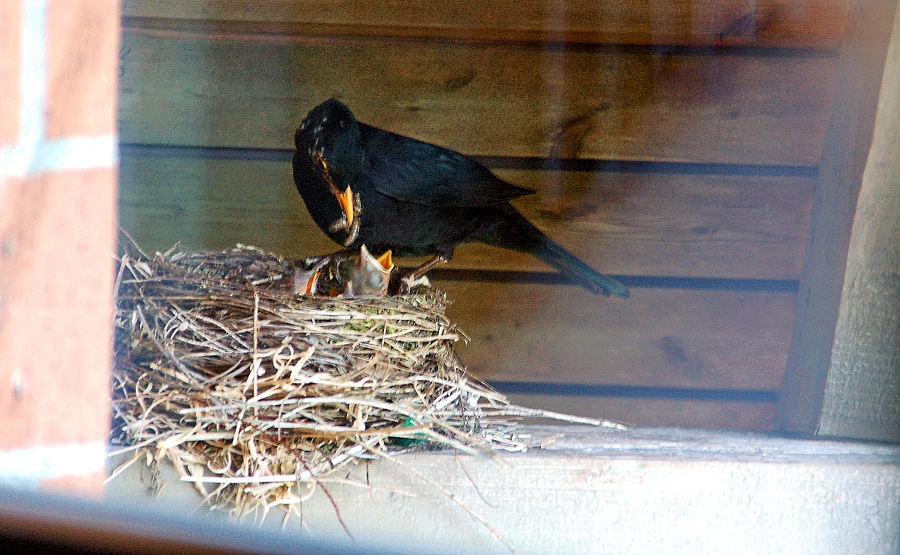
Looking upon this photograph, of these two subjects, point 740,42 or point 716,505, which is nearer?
point 716,505

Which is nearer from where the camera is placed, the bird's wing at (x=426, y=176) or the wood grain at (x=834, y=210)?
the wood grain at (x=834, y=210)

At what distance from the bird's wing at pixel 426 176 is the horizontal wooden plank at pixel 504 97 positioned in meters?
0.10

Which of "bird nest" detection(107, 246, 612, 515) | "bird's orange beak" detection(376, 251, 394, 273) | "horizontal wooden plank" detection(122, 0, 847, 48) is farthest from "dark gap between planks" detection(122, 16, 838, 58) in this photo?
"bird nest" detection(107, 246, 612, 515)

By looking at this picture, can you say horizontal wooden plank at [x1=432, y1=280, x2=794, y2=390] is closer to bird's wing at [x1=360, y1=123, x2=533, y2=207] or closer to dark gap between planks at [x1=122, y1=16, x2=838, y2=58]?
bird's wing at [x1=360, y1=123, x2=533, y2=207]

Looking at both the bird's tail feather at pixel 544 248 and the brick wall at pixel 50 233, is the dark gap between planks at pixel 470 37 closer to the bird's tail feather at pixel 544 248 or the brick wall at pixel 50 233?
the bird's tail feather at pixel 544 248

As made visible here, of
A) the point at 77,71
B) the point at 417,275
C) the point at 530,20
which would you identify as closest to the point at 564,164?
the point at 530,20

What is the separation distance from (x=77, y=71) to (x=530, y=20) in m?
1.20

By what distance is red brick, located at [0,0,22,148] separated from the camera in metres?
0.41

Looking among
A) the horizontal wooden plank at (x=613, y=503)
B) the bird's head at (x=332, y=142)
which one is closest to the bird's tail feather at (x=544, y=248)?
the bird's head at (x=332, y=142)

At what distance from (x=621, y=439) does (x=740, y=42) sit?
100cm

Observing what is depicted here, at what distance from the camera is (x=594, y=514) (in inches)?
32.9

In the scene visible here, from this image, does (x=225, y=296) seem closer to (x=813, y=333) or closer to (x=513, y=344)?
(x=513, y=344)

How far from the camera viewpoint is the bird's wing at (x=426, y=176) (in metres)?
1.46

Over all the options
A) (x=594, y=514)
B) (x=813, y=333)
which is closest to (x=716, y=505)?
(x=594, y=514)
